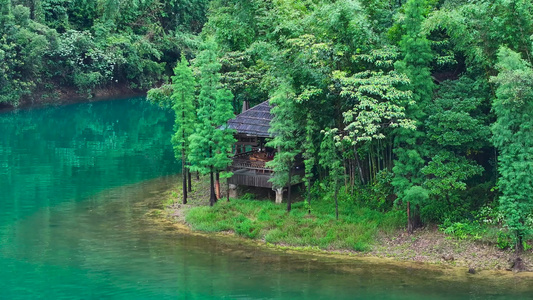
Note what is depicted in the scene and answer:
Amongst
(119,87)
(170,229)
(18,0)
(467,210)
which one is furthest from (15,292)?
(119,87)

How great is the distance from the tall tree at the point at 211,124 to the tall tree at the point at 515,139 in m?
12.7

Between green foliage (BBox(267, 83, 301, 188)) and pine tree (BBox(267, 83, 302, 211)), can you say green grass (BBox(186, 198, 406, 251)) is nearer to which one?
pine tree (BBox(267, 83, 302, 211))

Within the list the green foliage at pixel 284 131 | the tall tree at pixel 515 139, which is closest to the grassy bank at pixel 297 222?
the green foliage at pixel 284 131

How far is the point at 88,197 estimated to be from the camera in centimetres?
3603

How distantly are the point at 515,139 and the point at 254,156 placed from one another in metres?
13.4

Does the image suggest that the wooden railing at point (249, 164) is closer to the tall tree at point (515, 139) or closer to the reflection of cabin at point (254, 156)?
the reflection of cabin at point (254, 156)

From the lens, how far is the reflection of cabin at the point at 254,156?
31.7m

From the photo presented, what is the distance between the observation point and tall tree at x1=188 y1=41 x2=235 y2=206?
31.2 m

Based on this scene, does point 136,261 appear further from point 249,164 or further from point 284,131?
point 284,131

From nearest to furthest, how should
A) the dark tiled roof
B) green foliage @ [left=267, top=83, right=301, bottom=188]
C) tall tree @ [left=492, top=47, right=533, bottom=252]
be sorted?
tall tree @ [left=492, top=47, right=533, bottom=252] < green foliage @ [left=267, top=83, right=301, bottom=188] < the dark tiled roof

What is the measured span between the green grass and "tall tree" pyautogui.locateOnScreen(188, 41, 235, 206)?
2238 mm

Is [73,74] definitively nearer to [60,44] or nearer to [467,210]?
[60,44]

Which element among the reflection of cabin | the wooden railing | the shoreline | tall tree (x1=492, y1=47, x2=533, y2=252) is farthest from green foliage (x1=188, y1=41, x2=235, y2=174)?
tall tree (x1=492, y1=47, x2=533, y2=252)

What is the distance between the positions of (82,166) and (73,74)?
32.3m
